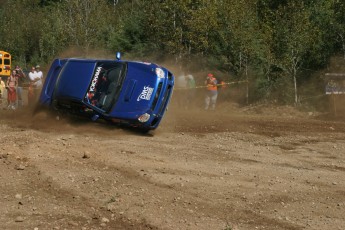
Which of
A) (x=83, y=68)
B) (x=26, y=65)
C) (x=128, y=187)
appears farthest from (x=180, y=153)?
(x=26, y=65)

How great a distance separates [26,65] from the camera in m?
53.1

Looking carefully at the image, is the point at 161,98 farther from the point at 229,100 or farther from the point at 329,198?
the point at 229,100

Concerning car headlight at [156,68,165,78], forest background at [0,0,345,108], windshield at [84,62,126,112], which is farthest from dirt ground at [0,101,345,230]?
forest background at [0,0,345,108]

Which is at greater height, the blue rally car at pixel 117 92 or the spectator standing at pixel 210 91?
the blue rally car at pixel 117 92

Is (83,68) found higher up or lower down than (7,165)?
higher up

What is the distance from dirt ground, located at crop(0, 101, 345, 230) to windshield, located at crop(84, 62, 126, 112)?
73cm

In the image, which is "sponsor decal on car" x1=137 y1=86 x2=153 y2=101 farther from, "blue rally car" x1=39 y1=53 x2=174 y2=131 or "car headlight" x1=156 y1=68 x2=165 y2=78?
"car headlight" x1=156 y1=68 x2=165 y2=78

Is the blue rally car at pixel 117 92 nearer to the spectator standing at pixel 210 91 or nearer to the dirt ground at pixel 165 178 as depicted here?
the dirt ground at pixel 165 178

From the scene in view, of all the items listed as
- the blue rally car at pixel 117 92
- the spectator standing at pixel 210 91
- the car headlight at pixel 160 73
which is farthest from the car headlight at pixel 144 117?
the spectator standing at pixel 210 91

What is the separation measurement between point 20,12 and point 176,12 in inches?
1290

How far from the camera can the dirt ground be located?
7180 millimetres

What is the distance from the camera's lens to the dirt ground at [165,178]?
7.18m

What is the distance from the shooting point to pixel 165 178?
29.7 feet

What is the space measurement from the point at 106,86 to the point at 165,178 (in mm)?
4935
